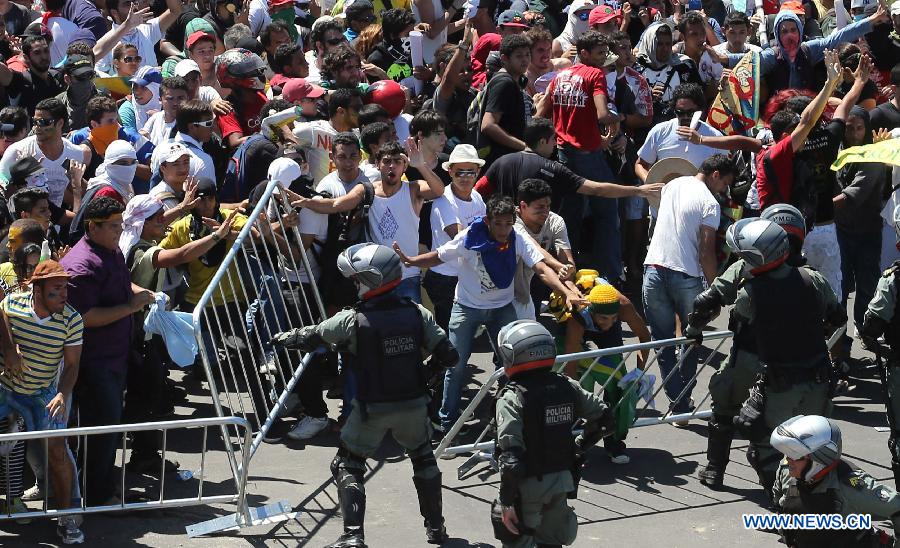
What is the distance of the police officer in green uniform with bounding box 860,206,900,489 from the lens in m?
8.86

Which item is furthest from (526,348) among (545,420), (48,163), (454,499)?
(48,163)

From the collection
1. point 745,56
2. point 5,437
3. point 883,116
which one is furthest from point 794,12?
point 5,437

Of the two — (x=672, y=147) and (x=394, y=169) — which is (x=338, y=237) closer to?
(x=394, y=169)

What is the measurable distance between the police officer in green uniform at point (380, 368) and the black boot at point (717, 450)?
216 cm

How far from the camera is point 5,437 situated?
24.5 feet

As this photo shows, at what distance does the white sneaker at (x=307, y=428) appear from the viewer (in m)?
9.80

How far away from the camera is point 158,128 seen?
11453 millimetres

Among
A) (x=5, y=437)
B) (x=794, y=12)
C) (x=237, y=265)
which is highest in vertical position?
(x=794, y=12)

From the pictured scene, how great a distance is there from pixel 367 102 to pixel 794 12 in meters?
5.41

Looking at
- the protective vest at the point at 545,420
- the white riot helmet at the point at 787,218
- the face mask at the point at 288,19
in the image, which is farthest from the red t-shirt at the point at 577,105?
the protective vest at the point at 545,420

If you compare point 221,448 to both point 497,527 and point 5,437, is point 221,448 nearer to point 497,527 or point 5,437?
point 5,437

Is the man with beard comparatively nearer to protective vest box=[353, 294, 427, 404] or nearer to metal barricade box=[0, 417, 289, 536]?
metal barricade box=[0, 417, 289, 536]

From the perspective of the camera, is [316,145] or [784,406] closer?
[784,406]

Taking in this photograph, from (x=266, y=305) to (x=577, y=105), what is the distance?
3.74 metres
